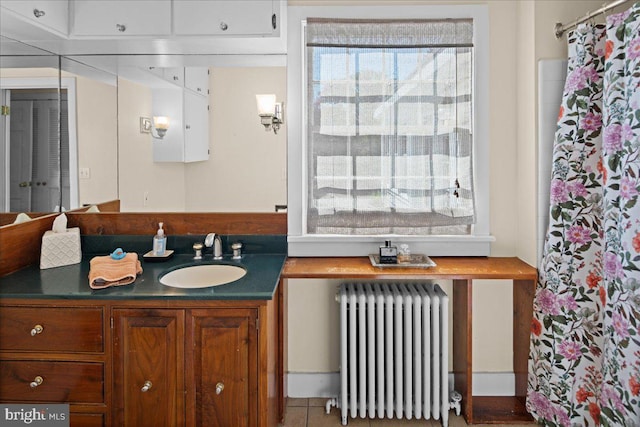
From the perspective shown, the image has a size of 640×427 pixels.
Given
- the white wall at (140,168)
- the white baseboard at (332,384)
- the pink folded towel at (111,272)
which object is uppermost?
the white wall at (140,168)

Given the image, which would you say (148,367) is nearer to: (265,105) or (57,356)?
(57,356)

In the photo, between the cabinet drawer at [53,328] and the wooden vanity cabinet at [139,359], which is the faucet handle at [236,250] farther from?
the cabinet drawer at [53,328]

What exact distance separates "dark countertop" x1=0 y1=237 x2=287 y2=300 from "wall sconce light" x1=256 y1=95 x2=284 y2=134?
71 centimetres

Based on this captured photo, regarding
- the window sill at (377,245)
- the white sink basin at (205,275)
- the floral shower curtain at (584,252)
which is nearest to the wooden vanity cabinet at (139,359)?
the white sink basin at (205,275)

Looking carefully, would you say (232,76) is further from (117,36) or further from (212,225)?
(212,225)

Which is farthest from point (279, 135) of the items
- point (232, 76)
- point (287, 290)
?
point (287, 290)

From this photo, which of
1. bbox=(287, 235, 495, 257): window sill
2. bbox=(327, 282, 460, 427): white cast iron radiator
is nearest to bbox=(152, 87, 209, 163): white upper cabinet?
bbox=(287, 235, 495, 257): window sill

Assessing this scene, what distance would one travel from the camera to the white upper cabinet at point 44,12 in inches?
76.9

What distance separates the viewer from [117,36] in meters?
2.27

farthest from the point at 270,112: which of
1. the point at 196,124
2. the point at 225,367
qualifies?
the point at 225,367

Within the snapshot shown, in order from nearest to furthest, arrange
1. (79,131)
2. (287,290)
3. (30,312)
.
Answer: (30,312) < (79,131) < (287,290)

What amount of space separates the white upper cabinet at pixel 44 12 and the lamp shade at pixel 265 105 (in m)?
0.95

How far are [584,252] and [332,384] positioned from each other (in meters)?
1.45

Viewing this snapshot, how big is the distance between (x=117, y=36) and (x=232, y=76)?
0.57 metres
